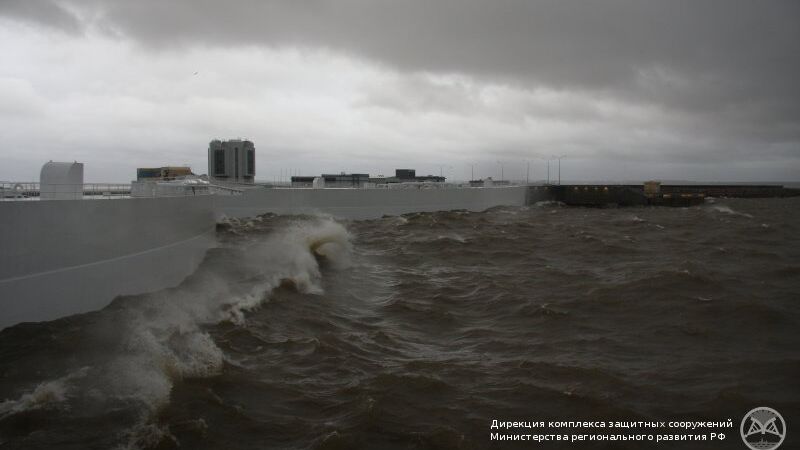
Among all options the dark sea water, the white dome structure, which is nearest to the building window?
the dark sea water

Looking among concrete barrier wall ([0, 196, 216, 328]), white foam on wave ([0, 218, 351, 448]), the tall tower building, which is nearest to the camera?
white foam on wave ([0, 218, 351, 448])

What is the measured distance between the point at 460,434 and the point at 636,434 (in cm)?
259

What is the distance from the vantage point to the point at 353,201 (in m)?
43.3

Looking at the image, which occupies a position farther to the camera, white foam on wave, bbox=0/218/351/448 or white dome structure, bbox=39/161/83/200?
white dome structure, bbox=39/161/83/200

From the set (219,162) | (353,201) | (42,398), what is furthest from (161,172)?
(42,398)

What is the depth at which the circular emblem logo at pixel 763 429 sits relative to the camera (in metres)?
7.59

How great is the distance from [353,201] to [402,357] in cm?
3301

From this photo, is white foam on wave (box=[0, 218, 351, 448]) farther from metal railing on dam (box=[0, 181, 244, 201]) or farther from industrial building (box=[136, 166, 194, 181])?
industrial building (box=[136, 166, 194, 181])

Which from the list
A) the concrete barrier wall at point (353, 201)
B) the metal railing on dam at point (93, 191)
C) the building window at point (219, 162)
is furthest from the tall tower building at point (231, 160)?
the metal railing on dam at point (93, 191)

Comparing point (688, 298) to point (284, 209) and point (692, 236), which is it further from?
point (284, 209)

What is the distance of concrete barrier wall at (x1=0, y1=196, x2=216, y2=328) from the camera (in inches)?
423

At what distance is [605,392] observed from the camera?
29.6 feet

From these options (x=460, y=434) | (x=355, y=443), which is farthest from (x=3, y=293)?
(x=460, y=434)

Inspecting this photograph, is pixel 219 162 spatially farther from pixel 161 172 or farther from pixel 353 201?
pixel 353 201
